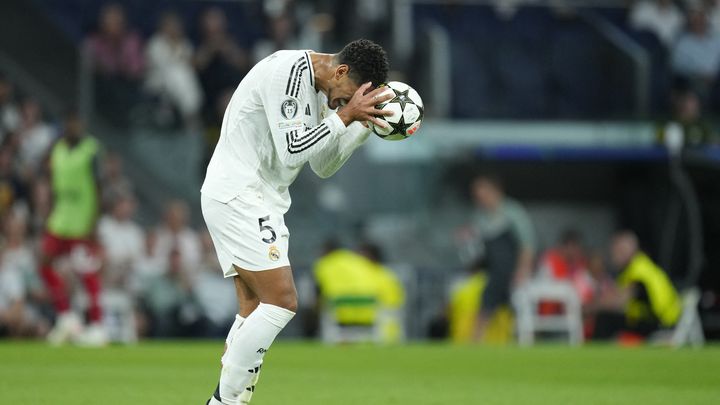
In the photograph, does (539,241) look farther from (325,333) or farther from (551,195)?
(325,333)

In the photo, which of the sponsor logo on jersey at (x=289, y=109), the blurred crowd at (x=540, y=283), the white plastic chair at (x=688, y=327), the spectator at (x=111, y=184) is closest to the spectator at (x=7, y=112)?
the spectator at (x=111, y=184)

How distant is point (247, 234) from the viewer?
7145mm

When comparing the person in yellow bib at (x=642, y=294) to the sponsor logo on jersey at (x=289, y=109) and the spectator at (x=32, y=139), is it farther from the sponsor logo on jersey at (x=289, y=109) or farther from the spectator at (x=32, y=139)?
the sponsor logo on jersey at (x=289, y=109)

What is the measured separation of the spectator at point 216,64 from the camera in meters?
20.6

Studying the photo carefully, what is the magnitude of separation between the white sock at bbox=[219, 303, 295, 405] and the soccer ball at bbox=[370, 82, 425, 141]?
111cm

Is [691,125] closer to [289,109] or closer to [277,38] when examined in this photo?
[277,38]

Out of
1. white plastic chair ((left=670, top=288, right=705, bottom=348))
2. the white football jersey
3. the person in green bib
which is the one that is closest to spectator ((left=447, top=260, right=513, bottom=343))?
white plastic chair ((left=670, top=288, right=705, bottom=348))

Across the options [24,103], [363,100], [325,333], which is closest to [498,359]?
[325,333]

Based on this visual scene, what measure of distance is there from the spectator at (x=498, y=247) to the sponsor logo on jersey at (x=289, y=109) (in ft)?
31.9

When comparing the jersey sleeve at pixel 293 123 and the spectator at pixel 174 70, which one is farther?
the spectator at pixel 174 70

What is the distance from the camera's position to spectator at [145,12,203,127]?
20234 mm

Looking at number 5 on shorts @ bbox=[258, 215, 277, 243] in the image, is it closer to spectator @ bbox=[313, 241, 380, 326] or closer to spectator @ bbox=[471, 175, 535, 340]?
spectator @ bbox=[471, 175, 535, 340]

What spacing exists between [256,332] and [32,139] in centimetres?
1249

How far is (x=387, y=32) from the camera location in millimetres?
22859
